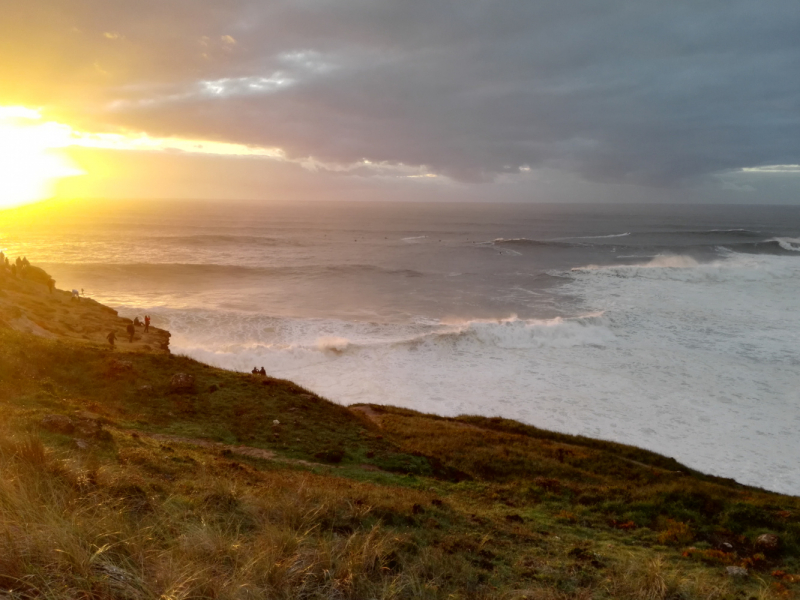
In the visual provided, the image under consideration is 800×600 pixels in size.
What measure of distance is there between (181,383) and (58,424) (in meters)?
5.83

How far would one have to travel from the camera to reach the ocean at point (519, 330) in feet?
69.9

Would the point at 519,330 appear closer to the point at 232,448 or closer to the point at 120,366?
the point at 120,366

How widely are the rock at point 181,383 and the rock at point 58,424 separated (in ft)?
18.2

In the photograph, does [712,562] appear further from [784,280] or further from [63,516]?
[784,280]

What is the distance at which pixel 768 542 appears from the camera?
8805 mm

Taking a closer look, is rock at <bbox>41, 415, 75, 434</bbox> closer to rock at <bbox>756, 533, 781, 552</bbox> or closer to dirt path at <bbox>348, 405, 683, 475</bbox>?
dirt path at <bbox>348, 405, 683, 475</bbox>

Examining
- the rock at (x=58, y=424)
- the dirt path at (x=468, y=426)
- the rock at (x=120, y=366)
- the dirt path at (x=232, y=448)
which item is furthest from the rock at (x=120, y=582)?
the dirt path at (x=468, y=426)

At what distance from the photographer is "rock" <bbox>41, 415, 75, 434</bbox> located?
8.88 m

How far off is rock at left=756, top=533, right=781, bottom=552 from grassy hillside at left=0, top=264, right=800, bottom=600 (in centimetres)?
2

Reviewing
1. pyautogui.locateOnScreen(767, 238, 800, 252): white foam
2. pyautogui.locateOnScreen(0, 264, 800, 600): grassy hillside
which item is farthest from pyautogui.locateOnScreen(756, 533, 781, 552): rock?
pyautogui.locateOnScreen(767, 238, 800, 252): white foam

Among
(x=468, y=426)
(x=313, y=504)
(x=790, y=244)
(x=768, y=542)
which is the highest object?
(x=790, y=244)

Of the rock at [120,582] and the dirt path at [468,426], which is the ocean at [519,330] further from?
the rock at [120,582]

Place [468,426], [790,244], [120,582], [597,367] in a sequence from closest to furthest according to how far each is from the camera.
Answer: [120,582], [468,426], [597,367], [790,244]

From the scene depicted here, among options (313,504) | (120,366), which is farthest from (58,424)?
(120,366)
